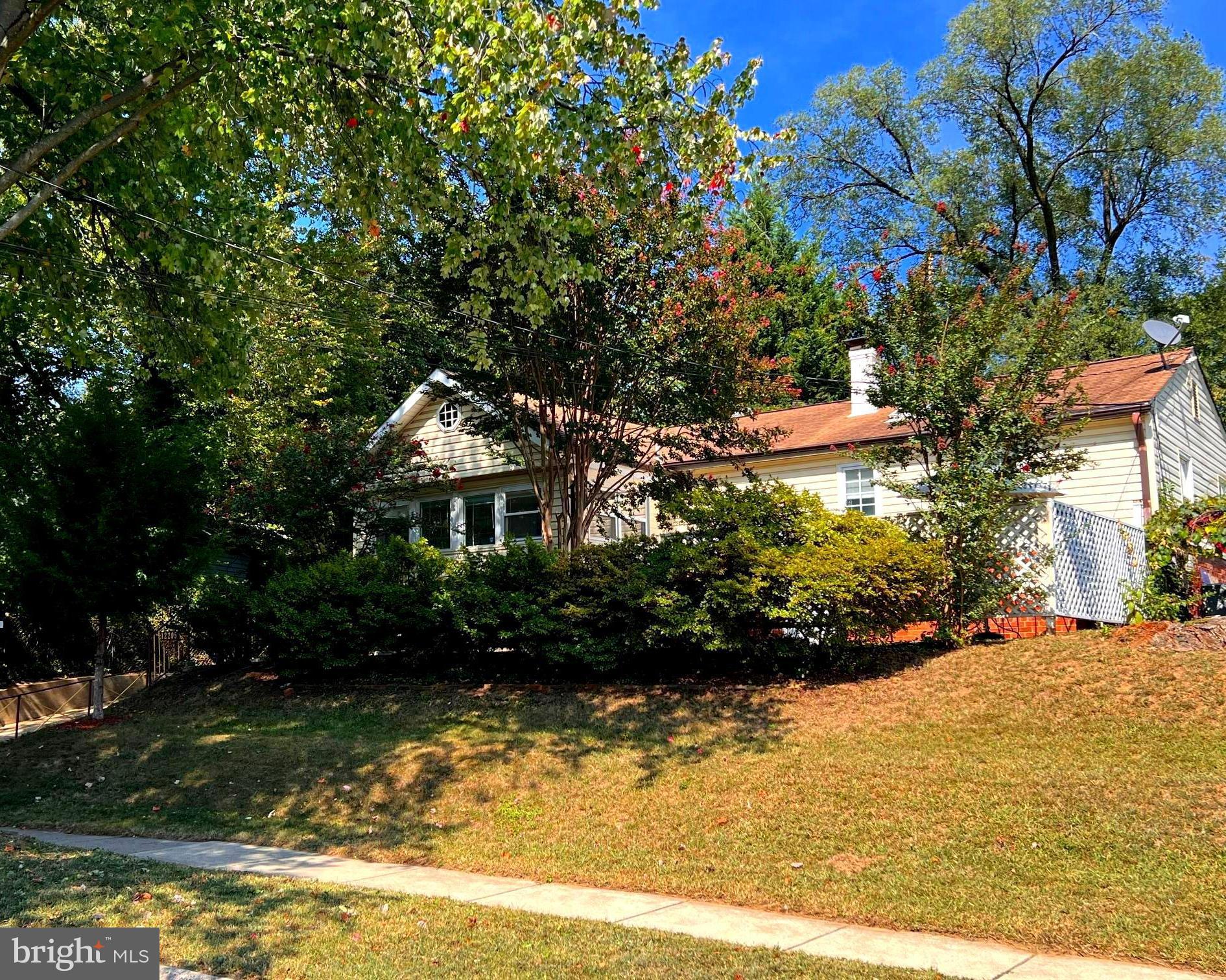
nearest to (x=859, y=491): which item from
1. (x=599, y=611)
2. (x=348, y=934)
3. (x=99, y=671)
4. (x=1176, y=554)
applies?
(x=1176, y=554)

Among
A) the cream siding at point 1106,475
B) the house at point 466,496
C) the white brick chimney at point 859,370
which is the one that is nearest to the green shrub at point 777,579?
the cream siding at point 1106,475

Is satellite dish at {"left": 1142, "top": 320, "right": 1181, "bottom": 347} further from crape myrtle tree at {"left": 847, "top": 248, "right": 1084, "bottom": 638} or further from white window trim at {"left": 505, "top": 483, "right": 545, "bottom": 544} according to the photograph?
white window trim at {"left": 505, "top": 483, "right": 545, "bottom": 544}

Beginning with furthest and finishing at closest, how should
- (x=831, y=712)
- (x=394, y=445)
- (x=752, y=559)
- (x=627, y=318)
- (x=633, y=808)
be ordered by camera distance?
(x=394, y=445), (x=627, y=318), (x=752, y=559), (x=831, y=712), (x=633, y=808)

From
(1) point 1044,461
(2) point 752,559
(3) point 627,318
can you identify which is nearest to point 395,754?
(2) point 752,559

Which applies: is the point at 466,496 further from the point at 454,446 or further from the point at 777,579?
the point at 777,579

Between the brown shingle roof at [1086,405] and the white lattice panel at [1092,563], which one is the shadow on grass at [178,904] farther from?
the brown shingle roof at [1086,405]

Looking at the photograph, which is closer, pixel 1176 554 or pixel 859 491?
pixel 1176 554

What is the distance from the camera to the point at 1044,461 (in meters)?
12.2

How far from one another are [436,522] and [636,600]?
9.38m

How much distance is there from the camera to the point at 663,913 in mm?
6598

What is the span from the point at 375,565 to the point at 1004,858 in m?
11.3

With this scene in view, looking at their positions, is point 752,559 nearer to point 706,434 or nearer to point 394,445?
point 706,434

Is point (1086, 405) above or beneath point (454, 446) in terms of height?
beneath

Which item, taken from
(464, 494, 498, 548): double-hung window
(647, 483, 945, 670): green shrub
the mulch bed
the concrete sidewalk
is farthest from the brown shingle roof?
the concrete sidewalk
